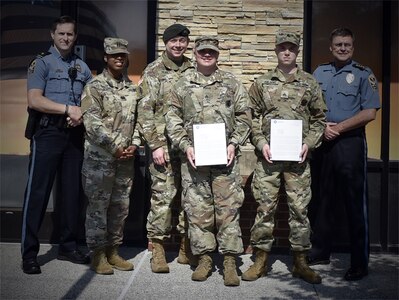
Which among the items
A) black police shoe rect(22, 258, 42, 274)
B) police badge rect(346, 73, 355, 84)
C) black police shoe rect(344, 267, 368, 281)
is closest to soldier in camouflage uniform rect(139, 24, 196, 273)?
black police shoe rect(22, 258, 42, 274)

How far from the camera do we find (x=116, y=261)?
16.9ft

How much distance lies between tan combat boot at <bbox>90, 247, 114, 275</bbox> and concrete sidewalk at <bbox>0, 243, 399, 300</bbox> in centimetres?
6

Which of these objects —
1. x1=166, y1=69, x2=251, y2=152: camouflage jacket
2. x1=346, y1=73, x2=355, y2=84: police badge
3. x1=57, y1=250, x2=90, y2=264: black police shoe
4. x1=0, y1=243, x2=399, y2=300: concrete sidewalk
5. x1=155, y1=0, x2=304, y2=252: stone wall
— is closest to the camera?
x1=0, y1=243, x2=399, y2=300: concrete sidewalk

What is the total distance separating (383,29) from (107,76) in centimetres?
299

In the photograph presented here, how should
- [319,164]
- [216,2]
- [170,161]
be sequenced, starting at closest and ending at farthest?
[170,161]
[319,164]
[216,2]

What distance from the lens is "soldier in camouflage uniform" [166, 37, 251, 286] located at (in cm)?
477

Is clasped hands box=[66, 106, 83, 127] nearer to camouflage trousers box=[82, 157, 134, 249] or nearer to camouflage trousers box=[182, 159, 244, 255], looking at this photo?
camouflage trousers box=[82, 157, 134, 249]

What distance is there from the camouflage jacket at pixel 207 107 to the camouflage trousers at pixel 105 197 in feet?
1.96

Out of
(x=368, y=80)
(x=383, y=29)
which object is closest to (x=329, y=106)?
(x=368, y=80)

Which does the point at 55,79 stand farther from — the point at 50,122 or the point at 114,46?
the point at 114,46

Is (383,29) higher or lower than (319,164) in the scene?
higher

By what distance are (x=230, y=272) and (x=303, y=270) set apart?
65 centimetres

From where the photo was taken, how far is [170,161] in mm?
5090

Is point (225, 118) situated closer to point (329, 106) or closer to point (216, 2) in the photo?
point (329, 106)
